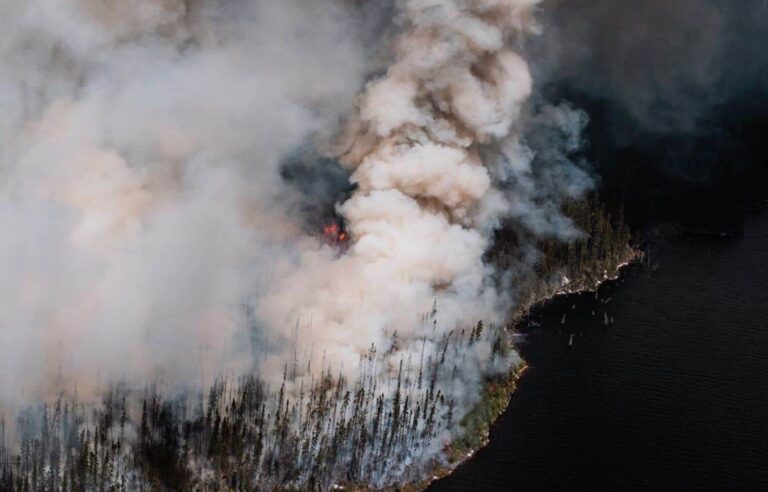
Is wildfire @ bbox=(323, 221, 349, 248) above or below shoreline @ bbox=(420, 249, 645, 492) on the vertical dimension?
above

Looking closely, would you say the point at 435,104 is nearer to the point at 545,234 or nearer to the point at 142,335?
the point at 545,234

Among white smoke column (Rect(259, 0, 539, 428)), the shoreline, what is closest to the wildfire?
white smoke column (Rect(259, 0, 539, 428))

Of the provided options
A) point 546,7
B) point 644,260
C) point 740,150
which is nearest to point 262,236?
point 644,260

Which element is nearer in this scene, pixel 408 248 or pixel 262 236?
pixel 408 248

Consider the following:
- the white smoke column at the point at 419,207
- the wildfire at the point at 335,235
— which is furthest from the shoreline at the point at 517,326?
the wildfire at the point at 335,235

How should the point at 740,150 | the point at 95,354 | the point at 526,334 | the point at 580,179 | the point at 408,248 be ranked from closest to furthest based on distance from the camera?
1. the point at 95,354
2. the point at 408,248
3. the point at 526,334
4. the point at 580,179
5. the point at 740,150

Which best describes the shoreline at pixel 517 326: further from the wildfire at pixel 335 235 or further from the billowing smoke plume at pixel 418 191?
the wildfire at pixel 335 235

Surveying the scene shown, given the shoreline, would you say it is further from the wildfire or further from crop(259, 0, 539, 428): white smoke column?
the wildfire

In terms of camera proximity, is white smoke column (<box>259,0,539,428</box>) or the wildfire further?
the wildfire
